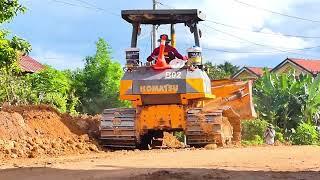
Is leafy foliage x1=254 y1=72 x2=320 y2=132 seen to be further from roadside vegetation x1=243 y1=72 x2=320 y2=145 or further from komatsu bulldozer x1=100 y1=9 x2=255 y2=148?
komatsu bulldozer x1=100 y1=9 x2=255 y2=148

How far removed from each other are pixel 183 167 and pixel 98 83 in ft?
66.8

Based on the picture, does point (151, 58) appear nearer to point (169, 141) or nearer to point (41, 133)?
point (41, 133)

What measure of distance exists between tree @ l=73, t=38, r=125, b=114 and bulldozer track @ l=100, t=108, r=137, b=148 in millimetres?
14176

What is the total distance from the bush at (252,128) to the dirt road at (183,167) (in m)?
13.8

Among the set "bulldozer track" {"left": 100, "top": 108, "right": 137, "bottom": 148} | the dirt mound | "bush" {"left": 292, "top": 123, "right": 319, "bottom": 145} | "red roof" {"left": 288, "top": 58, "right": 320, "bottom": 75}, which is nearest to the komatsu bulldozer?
"bulldozer track" {"left": 100, "top": 108, "right": 137, "bottom": 148}

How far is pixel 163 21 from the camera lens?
15133 millimetres

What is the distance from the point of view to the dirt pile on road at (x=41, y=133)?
12070 millimetres

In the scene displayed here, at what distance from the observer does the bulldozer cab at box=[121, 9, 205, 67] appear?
1399 centimetres

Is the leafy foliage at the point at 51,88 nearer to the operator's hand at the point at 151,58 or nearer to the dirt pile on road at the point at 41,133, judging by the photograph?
the dirt pile on road at the point at 41,133

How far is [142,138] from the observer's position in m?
14.1

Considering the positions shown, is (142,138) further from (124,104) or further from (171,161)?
(124,104)

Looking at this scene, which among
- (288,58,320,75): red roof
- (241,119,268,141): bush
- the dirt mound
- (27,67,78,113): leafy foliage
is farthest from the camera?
(288,58,320,75): red roof

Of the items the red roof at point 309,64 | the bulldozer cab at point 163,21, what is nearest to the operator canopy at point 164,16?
the bulldozer cab at point 163,21

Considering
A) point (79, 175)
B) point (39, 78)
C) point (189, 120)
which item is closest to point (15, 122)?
point (189, 120)
